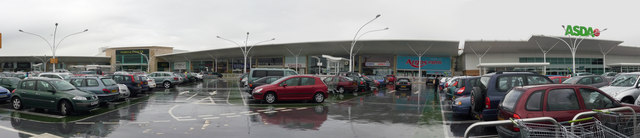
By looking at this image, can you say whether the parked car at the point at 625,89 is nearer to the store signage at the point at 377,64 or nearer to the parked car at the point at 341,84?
the parked car at the point at 341,84

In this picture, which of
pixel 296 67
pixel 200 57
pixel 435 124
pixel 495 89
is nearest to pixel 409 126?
pixel 435 124

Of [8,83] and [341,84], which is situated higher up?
[8,83]

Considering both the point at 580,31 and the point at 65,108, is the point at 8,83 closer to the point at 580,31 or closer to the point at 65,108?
the point at 65,108

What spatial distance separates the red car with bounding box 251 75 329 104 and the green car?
18.1 feet

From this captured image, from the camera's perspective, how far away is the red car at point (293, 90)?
13.9m

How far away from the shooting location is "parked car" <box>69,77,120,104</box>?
12969mm

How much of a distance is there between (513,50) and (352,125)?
184 feet

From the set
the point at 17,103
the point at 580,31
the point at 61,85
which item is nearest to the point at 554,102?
the point at 61,85

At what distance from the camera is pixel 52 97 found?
10.5 metres

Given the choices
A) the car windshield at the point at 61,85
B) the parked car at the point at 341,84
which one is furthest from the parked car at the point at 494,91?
the parked car at the point at 341,84

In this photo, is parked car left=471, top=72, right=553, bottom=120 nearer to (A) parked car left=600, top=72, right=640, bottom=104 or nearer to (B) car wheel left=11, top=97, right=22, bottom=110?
(A) parked car left=600, top=72, right=640, bottom=104

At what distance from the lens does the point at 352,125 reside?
8820 millimetres

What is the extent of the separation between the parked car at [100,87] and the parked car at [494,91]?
12.1 meters

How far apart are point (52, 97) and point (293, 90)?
7.58m
